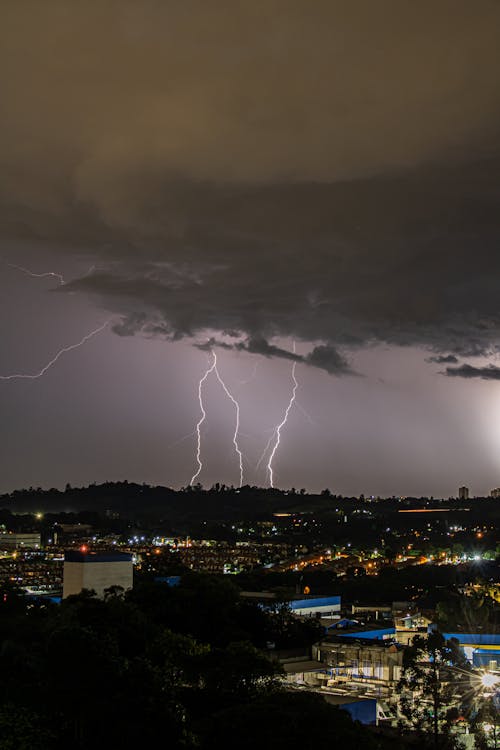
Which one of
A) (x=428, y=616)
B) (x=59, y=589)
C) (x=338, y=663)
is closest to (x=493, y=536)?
(x=59, y=589)

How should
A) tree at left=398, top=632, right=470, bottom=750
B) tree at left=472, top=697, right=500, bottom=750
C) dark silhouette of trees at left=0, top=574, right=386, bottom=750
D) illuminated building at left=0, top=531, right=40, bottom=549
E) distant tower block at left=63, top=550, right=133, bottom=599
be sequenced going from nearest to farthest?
dark silhouette of trees at left=0, top=574, right=386, bottom=750, tree at left=472, top=697, right=500, bottom=750, tree at left=398, top=632, right=470, bottom=750, distant tower block at left=63, top=550, right=133, bottom=599, illuminated building at left=0, top=531, right=40, bottom=549

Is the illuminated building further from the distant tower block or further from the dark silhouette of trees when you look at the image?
the dark silhouette of trees

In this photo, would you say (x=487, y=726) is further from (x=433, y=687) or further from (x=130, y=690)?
(x=130, y=690)

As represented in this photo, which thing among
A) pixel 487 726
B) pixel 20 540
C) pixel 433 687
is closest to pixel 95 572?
pixel 433 687

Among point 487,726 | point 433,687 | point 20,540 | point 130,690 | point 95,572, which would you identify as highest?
point 20,540

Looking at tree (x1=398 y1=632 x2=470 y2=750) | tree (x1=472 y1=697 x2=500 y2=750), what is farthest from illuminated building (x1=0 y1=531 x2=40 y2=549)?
tree (x1=472 y1=697 x2=500 y2=750)

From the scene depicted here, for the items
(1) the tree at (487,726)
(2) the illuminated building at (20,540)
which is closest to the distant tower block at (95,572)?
(1) the tree at (487,726)
